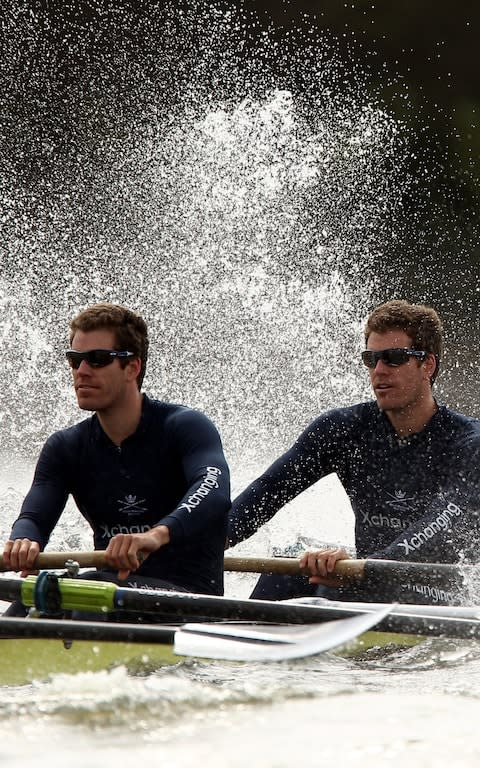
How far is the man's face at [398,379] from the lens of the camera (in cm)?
444

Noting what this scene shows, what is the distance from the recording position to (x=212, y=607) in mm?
3266

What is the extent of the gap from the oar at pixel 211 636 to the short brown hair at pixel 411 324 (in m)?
1.65

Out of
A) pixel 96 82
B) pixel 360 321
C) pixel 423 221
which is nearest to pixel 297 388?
pixel 360 321

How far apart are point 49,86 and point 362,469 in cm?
1795

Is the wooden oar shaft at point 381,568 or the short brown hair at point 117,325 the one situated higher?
the short brown hair at point 117,325

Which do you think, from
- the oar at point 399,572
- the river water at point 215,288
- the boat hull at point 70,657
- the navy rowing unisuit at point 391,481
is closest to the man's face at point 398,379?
the navy rowing unisuit at point 391,481

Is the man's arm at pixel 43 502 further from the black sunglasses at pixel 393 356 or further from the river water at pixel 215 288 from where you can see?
the black sunglasses at pixel 393 356

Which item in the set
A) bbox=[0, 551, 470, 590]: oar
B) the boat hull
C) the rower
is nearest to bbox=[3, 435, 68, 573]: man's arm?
bbox=[0, 551, 470, 590]: oar

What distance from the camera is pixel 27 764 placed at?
2.19 meters

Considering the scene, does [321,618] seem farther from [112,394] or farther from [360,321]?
[360,321]

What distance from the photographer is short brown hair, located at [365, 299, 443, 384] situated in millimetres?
4488

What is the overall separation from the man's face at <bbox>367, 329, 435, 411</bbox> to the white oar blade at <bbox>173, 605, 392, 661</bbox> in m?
1.35

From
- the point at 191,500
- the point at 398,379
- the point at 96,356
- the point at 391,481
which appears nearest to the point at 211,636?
the point at 191,500

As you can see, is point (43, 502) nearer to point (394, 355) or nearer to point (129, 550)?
point (129, 550)
